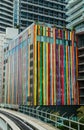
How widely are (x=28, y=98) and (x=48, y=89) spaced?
6.34m

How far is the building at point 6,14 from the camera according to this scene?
18794 cm

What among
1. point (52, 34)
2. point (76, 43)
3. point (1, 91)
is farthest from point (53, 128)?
point (1, 91)

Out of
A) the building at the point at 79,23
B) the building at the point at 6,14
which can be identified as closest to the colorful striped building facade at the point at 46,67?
the building at the point at 79,23

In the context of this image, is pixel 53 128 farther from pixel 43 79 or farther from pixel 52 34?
pixel 52 34

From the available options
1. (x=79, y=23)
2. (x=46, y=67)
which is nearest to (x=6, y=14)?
(x=79, y=23)

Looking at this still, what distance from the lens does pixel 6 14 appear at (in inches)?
7515

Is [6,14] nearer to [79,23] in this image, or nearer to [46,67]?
[79,23]

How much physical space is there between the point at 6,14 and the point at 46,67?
10751cm

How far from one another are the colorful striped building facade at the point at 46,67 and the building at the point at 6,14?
86959 millimetres

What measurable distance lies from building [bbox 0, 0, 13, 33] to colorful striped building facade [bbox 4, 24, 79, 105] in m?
87.0

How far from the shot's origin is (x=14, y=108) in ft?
243

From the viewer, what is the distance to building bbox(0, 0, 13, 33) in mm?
187938

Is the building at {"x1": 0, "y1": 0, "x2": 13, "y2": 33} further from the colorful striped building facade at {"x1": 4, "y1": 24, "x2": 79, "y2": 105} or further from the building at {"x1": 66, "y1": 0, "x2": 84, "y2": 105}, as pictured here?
the colorful striped building facade at {"x1": 4, "y1": 24, "x2": 79, "y2": 105}

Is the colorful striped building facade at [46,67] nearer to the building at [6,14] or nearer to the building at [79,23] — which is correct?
the building at [79,23]
